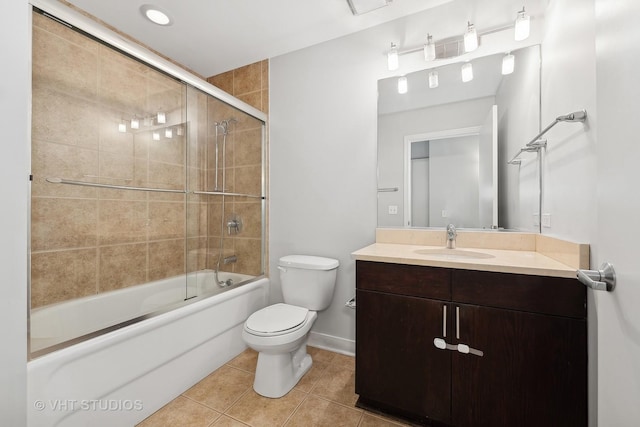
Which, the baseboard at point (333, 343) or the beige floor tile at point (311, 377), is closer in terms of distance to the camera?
the beige floor tile at point (311, 377)

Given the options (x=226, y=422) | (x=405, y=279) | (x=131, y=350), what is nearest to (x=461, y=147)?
(x=405, y=279)

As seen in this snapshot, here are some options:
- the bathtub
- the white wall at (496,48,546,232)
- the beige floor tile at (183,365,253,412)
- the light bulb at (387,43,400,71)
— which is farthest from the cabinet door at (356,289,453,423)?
the light bulb at (387,43,400,71)

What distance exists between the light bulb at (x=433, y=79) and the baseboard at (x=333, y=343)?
1.90 metres

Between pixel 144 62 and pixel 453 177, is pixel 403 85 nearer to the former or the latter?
pixel 453 177

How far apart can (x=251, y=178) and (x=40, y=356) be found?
1607 millimetres

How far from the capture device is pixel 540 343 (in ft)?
3.43

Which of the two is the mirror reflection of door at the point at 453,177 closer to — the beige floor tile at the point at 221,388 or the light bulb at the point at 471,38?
the light bulb at the point at 471,38

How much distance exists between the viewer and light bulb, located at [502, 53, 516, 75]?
158 centimetres

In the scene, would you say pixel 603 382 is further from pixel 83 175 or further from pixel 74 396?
pixel 83 175

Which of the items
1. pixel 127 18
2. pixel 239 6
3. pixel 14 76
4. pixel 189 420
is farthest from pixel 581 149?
pixel 127 18

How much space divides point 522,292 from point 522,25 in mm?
1457

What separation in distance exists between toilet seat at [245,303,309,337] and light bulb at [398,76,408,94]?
1.65m

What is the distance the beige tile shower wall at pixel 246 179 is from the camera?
2188 mm

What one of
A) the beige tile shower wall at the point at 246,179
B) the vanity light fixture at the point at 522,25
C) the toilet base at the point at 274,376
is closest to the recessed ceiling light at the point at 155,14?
the beige tile shower wall at the point at 246,179
